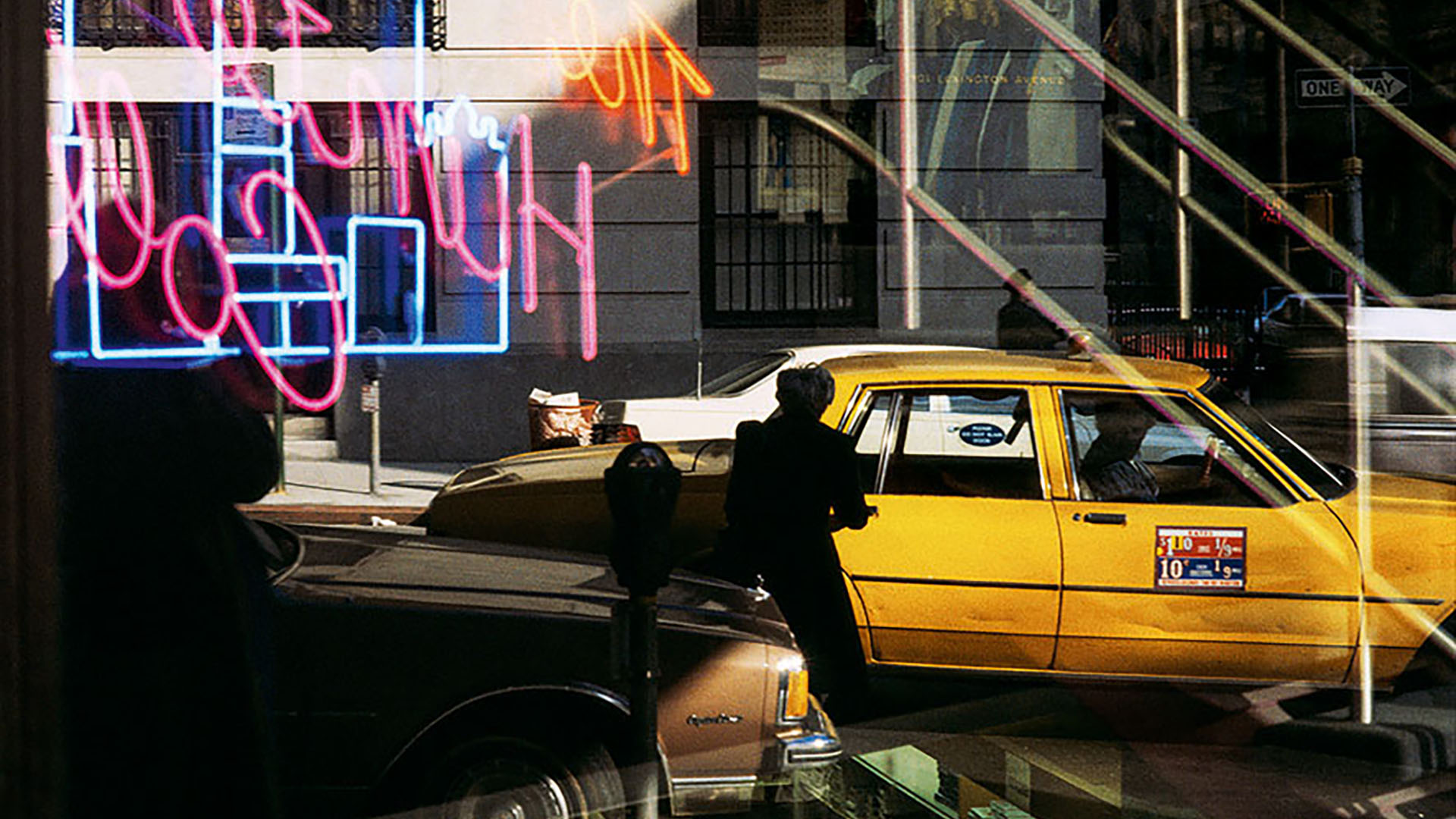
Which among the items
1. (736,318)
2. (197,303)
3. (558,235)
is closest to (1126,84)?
(736,318)

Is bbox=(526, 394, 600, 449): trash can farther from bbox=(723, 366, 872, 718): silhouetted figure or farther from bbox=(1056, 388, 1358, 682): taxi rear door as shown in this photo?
bbox=(1056, 388, 1358, 682): taxi rear door

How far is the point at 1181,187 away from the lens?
543 cm

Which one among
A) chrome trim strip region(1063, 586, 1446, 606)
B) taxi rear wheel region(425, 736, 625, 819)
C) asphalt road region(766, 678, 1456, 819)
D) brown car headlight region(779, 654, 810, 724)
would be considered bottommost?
asphalt road region(766, 678, 1456, 819)

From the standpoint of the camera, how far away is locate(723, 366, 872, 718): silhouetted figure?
201 inches

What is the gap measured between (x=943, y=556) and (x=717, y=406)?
114 cm

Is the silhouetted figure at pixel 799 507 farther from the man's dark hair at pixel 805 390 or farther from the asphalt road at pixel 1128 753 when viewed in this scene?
the asphalt road at pixel 1128 753

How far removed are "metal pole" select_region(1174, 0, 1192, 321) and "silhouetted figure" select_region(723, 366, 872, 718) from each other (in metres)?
1.36

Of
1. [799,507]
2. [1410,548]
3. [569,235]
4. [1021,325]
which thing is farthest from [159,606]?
[1410,548]

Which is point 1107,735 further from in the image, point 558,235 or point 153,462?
point 153,462

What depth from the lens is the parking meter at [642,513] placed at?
386 cm

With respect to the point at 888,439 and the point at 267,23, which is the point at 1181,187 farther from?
the point at 267,23

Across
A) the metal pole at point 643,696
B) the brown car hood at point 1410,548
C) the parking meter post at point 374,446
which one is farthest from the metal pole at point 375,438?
the brown car hood at point 1410,548

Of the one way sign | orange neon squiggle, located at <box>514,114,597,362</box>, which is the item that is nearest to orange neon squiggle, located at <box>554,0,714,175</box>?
orange neon squiggle, located at <box>514,114,597,362</box>

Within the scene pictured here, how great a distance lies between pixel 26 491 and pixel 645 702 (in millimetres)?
1598
